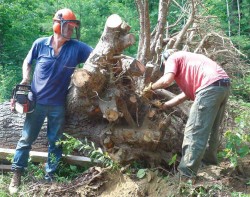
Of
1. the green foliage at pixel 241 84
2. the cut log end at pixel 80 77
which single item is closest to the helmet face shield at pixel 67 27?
the cut log end at pixel 80 77

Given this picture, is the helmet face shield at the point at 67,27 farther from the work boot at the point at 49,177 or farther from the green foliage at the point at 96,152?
the work boot at the point at 49,177

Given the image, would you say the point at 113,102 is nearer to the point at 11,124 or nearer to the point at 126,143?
the point at 126,143

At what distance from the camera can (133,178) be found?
4.04 m

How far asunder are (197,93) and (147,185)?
1142 mm

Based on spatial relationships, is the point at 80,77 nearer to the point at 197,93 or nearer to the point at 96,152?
the point at 96,152

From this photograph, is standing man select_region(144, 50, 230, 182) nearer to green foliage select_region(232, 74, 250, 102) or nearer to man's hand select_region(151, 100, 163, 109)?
man's hand select_region(151, 100, 163, 109)

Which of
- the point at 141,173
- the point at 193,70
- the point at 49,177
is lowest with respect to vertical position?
the point at 49,177

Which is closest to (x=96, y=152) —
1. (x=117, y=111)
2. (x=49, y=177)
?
(x=117, y=111)

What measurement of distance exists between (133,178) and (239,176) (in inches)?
52.6

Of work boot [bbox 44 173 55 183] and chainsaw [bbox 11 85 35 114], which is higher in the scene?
chainsaw [bbox 11 85 35 114]

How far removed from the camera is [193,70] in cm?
381

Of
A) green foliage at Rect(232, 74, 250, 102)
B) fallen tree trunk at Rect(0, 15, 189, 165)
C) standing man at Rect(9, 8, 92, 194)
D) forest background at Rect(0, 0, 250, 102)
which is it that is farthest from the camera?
forest background at Rect(0, 0, 250, 102)

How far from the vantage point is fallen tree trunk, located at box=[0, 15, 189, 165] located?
3.93 metres

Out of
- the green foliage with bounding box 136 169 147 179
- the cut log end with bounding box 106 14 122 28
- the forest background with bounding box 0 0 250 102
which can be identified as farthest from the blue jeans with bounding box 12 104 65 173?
the forest background with bounding box 0 0 250 102
